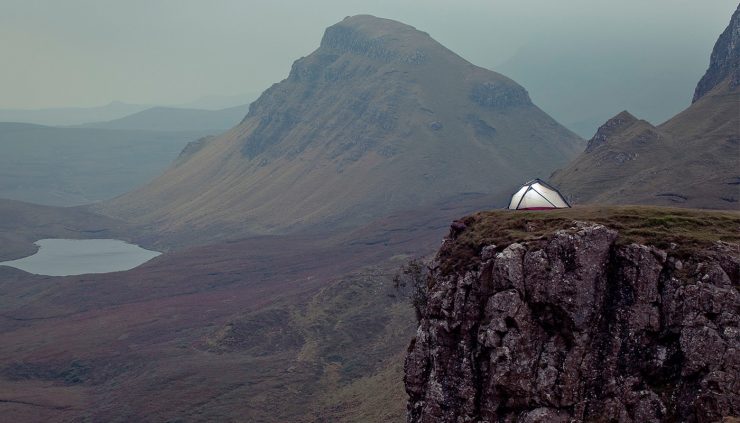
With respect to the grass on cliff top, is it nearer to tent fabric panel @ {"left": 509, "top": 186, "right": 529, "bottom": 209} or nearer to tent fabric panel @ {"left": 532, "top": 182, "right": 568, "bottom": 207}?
tent fabric panel @ {"left": 532, "top": 182, "right": 568, "bottom": 207}

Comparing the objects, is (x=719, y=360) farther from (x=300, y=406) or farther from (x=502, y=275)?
(x=300, y=406)

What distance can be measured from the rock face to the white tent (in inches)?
602

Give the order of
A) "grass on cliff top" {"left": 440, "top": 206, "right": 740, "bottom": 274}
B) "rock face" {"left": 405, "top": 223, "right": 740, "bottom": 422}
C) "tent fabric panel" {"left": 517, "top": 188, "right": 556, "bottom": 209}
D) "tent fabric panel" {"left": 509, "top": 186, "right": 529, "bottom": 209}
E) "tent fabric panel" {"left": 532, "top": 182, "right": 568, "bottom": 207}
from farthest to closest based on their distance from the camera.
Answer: "tent fabric panel" {"left": 509, "top": 186, "right": 529, "bottom": 209}
"tent fabric panel" {"left": 532, "top": 182, "right": 568, "bottom": 207}
"tent fabric panel" {"left": 517, "top": 188, "right": 556, "bottom": 209}
"grass on cliff top" {"left": 440, "top": 206, "right": 740, "bottom": 274}
"rock face" {"left": 405, "top": 223, "right": 740, "bottom": 422}

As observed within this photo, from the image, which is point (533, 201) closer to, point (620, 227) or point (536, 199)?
point (536, 199)

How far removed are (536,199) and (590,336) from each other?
65.4ft

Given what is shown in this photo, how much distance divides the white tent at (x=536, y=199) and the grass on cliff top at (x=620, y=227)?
7.25 m

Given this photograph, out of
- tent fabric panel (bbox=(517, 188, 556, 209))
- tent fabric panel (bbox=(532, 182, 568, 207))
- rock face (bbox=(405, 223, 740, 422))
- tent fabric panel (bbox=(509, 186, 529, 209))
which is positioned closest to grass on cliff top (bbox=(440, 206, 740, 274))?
rock face (bbox=(405, 223, 740, 422))

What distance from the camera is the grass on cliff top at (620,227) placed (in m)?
42.9

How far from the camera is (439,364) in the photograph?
150 feet

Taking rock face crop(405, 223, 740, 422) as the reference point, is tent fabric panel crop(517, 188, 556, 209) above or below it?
above

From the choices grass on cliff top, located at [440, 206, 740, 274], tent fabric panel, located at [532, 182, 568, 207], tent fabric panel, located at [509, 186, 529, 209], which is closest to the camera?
grass on cliff top, located at [440, 206, 740, 274]

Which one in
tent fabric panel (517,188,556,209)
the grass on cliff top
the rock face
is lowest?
the rock face

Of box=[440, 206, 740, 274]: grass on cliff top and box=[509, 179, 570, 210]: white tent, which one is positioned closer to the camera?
box=[440, 206, 740, 274]: grass on cliff top

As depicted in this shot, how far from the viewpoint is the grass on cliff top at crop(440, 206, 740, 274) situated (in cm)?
4291
